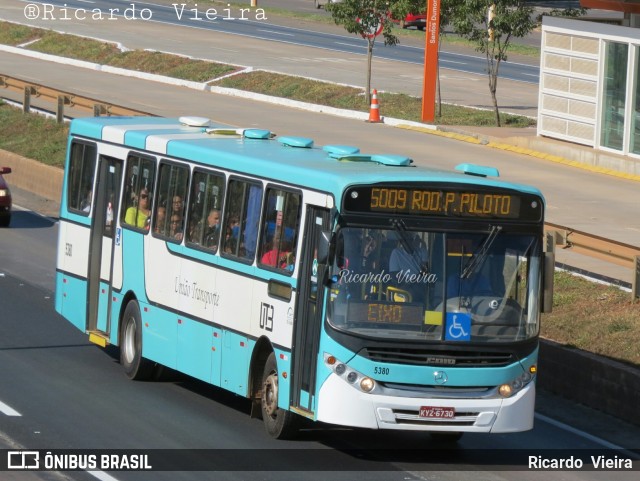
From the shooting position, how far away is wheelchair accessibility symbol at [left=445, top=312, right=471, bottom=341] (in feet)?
42.0

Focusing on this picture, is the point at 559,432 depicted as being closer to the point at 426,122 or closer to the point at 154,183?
the point at 154,183

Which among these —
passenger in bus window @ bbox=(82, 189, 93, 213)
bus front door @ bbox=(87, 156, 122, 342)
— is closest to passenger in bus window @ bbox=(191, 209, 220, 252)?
bus front door @ bbox=(87, 156, 122, 342)

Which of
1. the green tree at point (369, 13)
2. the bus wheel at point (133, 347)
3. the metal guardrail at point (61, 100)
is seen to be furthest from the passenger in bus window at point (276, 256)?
the green tree at point (369, 13)

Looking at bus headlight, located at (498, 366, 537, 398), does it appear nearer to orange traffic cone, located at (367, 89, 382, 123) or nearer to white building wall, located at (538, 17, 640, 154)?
white building wall, located at (538, 17, 640, 154)

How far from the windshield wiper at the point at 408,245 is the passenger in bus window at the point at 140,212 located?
13.9 ft

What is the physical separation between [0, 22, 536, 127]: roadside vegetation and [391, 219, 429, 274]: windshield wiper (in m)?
26.7

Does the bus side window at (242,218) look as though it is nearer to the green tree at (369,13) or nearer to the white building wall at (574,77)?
the white building wall at (574,77)

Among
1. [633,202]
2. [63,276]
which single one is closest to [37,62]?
[633,202]

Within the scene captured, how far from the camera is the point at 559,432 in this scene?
15070 mm

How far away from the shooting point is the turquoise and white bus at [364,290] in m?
12.7

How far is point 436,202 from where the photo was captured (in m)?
13.0

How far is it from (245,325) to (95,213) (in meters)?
3.81

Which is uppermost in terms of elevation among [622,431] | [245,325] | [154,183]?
[154,183]

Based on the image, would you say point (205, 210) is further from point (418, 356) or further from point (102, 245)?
point (418, 356)
